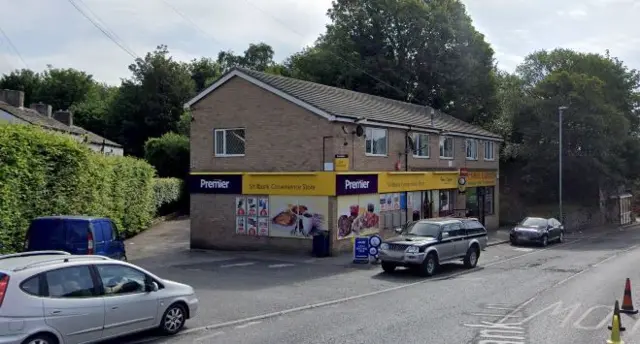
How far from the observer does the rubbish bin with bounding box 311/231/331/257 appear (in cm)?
2306

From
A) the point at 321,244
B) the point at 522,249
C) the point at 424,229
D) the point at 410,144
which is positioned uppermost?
the point at 410,144

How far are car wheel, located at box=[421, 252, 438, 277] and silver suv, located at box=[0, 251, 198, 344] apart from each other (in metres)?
9.67

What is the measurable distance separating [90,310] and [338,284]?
8994mm

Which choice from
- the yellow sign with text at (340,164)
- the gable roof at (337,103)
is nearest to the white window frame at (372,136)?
the gable roof at (337,103)

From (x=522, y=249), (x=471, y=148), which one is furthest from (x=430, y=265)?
(x=471, y=148)

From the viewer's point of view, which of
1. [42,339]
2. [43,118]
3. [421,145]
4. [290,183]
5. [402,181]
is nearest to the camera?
[42,339]

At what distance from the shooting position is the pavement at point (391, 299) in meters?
10.6

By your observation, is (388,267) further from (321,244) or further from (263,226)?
(263,226)

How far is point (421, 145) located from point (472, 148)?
713cm

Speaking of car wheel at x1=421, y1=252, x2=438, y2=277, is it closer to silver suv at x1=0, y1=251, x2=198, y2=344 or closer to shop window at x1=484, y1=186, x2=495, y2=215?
silver suv at x1=0, y1=251, x2=198, y2=344

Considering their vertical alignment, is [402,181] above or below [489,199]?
above

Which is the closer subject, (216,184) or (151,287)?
(151,287)

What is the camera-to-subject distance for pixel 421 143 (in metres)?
30.5

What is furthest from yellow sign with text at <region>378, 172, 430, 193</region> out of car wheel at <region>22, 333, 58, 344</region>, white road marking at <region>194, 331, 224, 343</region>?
car wheel at <region>22, 333, 58, 344</region>
